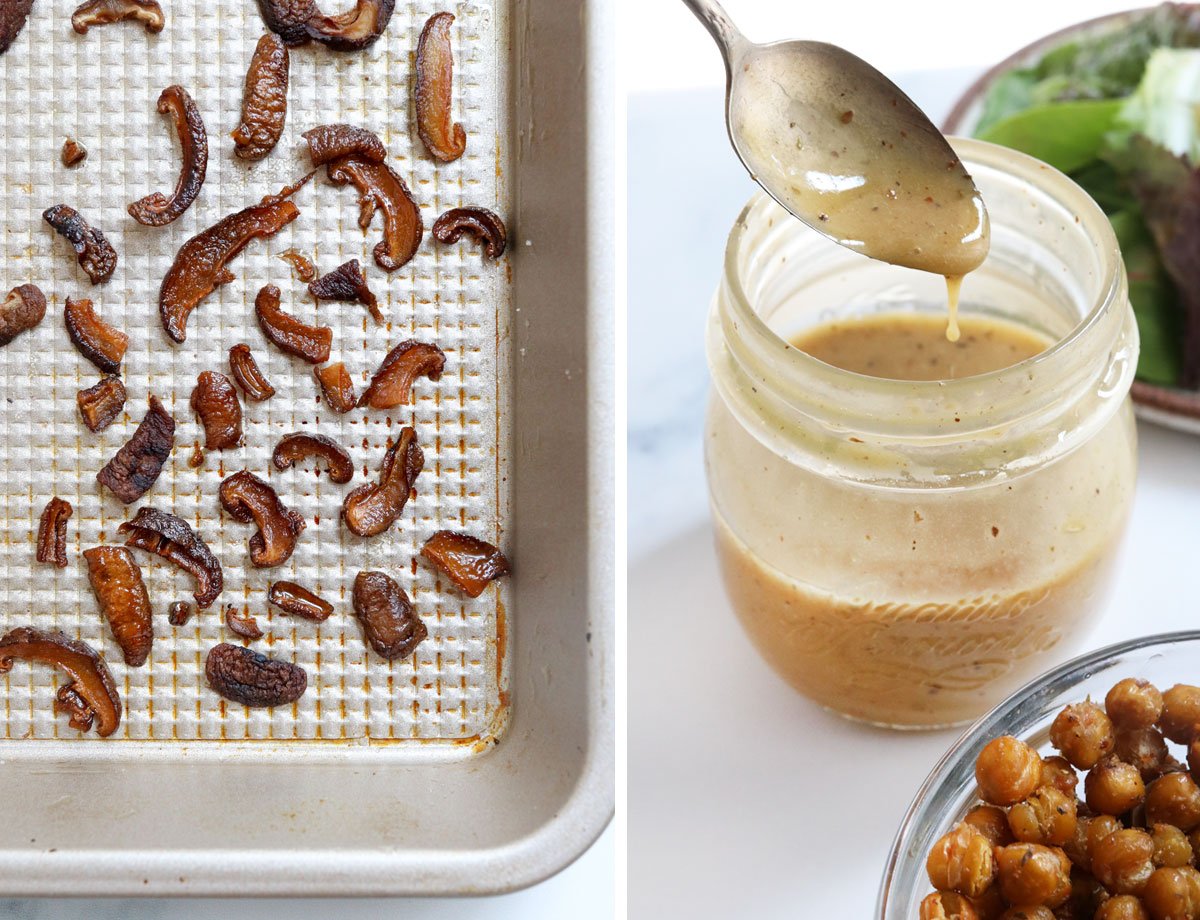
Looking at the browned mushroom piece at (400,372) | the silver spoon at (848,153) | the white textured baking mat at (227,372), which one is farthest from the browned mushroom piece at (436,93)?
the silver spoon at (848,153)

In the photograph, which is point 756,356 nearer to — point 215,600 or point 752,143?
point 752,143

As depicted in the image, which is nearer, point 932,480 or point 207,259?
point 932,480

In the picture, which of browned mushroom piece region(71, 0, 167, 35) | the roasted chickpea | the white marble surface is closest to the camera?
the roasted chickpea

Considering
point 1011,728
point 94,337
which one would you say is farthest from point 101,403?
point 1011,728

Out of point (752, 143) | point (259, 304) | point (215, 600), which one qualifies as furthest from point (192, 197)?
point (752, 143)

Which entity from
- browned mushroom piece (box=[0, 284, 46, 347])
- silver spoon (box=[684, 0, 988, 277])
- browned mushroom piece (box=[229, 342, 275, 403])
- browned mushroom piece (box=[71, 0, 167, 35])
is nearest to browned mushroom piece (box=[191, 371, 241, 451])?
browned mushroom piece (box=[229, 342, 275, 403])

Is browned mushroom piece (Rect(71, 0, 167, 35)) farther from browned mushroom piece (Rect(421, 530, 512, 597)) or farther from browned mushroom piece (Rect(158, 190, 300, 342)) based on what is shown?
browned mushroom piece (Rect(421, 530, 512, 597))

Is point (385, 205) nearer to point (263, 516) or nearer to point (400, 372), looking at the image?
point (400, 372)
